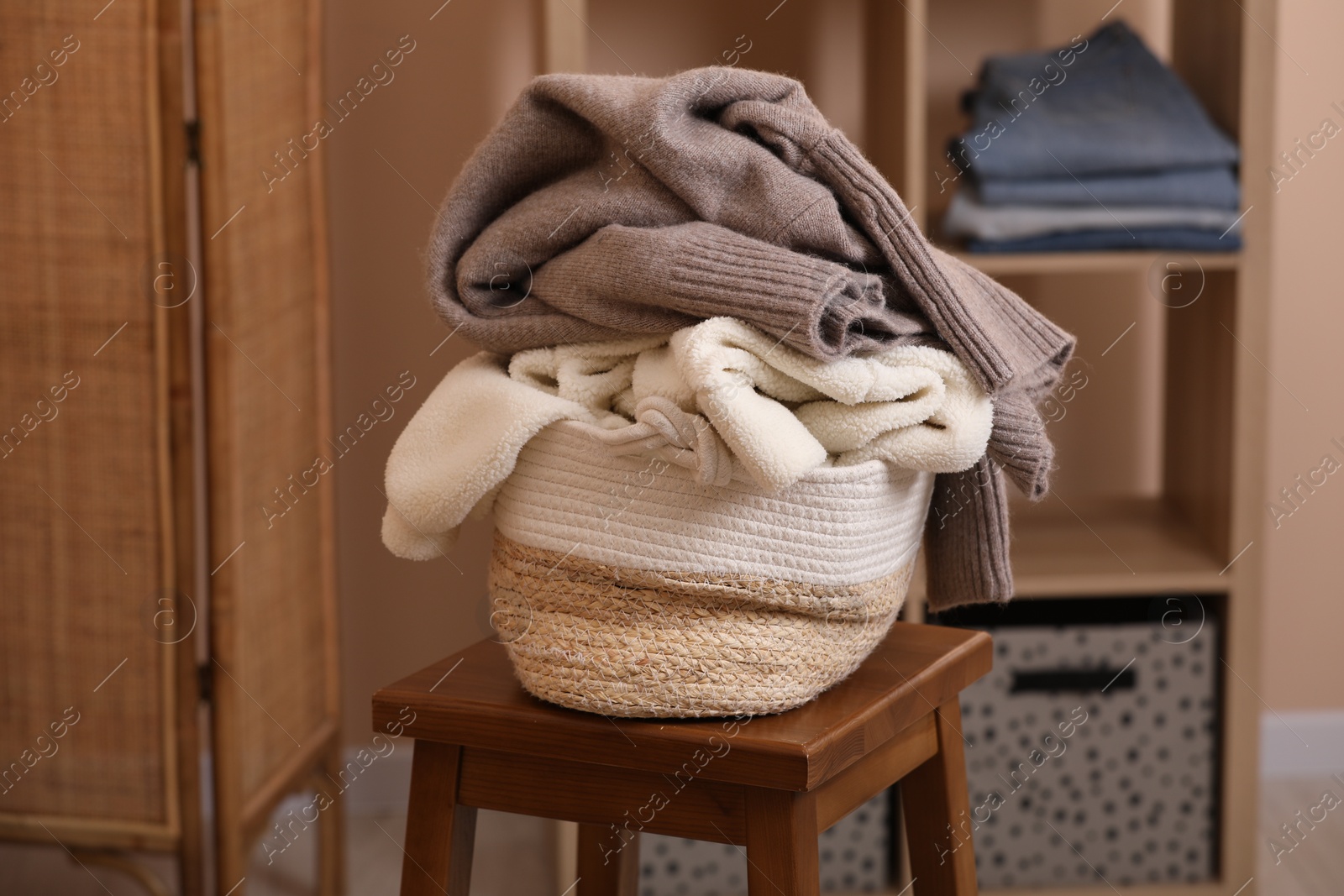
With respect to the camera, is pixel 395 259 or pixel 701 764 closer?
pixel 701 764

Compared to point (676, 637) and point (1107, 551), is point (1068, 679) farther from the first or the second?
point (676, 637)

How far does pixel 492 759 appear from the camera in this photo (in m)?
0.76

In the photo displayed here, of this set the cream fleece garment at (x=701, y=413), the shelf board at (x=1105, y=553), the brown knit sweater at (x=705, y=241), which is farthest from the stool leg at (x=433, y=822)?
the shelf board at (x=1105, y=553)

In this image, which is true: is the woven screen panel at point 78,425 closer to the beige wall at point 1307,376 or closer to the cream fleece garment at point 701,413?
the cream fleece garment at point 701,413

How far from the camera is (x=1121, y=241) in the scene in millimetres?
1496

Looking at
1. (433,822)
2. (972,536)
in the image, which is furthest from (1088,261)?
(433,822)

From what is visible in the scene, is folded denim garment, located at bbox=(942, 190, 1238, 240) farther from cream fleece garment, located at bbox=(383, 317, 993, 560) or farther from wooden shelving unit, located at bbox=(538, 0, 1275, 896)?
cream fleece garment, located at bbox=(383, 317, 993, 560)

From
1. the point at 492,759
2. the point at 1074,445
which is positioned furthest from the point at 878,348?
the point at 1074,445

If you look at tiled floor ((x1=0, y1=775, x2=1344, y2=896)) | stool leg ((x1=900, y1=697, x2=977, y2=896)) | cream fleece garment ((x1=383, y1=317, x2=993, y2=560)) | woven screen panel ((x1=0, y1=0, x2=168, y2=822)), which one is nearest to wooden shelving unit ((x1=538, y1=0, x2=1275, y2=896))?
tiled floor ((x1=0, y1=775, x2=1344, y2=896))

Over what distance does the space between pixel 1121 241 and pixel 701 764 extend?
102cm

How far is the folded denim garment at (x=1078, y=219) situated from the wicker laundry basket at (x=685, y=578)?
2.71 ft

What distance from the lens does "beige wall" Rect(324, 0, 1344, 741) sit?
176 centimetres

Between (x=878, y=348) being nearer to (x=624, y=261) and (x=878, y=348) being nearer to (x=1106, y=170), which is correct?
(x=624, y=261)

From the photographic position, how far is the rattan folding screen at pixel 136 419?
4.21 ft
